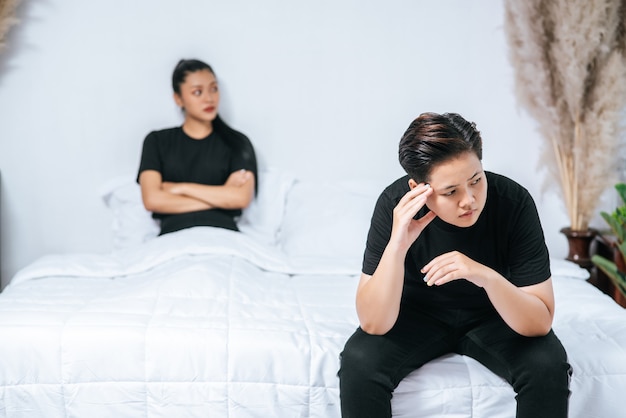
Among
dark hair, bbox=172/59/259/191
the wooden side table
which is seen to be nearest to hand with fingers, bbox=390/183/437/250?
dark hair, bbox=172/59/259/191

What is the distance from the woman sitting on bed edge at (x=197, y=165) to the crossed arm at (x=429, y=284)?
3.83ft

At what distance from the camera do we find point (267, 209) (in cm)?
297

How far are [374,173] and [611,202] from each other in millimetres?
1001

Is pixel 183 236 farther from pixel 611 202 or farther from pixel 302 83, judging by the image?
pixel 611 202

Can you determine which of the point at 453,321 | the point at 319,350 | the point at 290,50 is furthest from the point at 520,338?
the point at 290,50

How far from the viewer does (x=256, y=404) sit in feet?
5.89

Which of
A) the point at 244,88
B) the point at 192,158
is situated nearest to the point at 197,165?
the point at 192,158

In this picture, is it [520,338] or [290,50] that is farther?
[290,50]

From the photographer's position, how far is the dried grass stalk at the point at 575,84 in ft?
9.28

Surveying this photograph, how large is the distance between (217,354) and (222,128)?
1315 mm

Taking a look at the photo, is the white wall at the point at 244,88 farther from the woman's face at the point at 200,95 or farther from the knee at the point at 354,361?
the knee at the point at 354,361

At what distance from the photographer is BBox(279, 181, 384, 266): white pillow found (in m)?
2.77

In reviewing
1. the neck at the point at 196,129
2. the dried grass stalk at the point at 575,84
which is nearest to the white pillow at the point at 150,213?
the neck at the point at 196,129

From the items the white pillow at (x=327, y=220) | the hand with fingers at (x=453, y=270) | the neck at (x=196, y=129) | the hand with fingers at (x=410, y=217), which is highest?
the neck at (x=196, y=129)
